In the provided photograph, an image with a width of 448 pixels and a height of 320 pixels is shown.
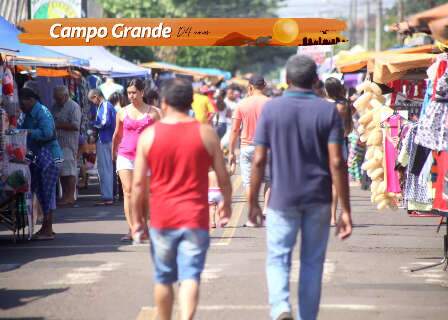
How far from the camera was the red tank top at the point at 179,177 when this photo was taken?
7.41 meters

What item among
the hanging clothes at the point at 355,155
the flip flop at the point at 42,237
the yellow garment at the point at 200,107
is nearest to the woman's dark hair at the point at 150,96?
the flip flop at the point at 42,237

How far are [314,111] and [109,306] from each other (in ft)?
8.61

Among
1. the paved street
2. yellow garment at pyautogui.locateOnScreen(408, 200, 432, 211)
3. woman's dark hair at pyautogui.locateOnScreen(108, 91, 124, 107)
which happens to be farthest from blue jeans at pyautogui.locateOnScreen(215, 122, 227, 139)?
yellow garment at pyautogui.locateOnScreen(408, 200, 432, 211)

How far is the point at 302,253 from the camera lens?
7.89m

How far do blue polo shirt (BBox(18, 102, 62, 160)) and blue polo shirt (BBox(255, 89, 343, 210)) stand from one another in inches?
258

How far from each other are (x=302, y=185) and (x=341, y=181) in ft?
0.92

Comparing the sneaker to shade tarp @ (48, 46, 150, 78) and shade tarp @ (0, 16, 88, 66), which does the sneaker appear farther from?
shade tarp @ (48, 46, 150, 78)

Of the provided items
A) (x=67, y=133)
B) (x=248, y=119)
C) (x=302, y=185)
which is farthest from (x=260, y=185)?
(x=67, y=133)

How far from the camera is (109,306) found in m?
9.28

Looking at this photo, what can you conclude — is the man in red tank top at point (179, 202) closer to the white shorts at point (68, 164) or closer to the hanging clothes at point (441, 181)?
the hanging clothes at point (441, 181)

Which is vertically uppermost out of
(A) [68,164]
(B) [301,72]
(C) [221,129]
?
(B) [301,72]

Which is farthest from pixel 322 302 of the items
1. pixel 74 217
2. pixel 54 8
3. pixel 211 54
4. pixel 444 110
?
pixel 211 54

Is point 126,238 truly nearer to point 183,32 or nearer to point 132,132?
point 132,132

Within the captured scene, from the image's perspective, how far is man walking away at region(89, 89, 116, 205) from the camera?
18781 millimetres
